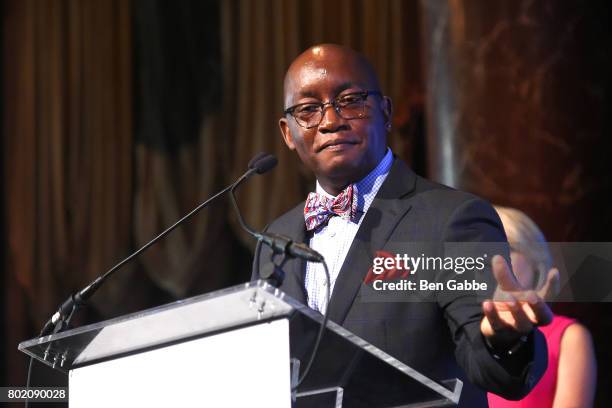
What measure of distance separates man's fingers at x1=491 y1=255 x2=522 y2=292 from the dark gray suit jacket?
9.9 inches

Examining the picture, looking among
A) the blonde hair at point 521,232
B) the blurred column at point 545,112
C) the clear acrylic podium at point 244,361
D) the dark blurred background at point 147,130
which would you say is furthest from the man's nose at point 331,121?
the dark blurred background at point 147,130

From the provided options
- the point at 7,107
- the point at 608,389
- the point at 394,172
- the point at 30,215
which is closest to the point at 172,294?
the point at 30,215

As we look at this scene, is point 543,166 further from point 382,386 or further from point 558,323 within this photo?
point 382,386

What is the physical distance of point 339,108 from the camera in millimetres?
2102

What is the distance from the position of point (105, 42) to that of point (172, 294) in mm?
1354

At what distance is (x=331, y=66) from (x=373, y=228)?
0.40 m

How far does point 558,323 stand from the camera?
301 cm

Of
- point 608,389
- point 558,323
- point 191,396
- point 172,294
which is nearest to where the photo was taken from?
point 191,396

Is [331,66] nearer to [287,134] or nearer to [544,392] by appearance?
[287,134]

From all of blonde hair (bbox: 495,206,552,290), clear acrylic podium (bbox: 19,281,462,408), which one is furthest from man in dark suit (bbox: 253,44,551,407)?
blonde hair (bbox: 495,206,552,290)

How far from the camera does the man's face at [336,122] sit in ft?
6.87

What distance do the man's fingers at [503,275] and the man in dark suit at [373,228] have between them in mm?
163

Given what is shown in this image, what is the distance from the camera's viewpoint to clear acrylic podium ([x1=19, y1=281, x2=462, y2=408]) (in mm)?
1440

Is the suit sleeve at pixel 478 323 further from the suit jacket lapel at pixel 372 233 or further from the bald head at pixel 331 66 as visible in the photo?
the bald head at pixel 331 66
